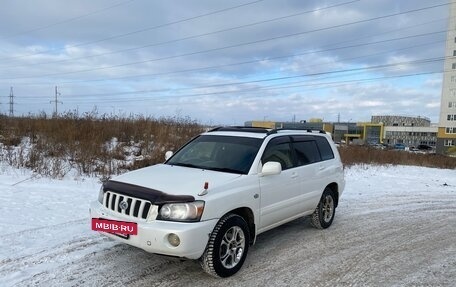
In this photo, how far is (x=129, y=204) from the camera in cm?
461

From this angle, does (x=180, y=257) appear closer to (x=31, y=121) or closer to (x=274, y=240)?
(x=274, y=240)

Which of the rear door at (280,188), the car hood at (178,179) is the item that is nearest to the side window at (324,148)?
the rear door at (280,188)

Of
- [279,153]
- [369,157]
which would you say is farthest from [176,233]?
[369,157]

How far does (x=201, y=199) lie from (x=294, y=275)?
156 centimetres

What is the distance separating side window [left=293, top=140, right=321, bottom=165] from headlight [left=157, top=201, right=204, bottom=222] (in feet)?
8.30

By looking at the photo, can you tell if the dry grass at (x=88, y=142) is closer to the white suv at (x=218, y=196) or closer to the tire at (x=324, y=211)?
the white suv at (x=218, y=196)

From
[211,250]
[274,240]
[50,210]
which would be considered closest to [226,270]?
[211,250]

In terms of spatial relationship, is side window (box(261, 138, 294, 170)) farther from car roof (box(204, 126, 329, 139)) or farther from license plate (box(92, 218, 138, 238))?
license plate (box(92, 218, 138, 238))

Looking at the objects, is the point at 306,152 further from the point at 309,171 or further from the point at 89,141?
the point at 89,141

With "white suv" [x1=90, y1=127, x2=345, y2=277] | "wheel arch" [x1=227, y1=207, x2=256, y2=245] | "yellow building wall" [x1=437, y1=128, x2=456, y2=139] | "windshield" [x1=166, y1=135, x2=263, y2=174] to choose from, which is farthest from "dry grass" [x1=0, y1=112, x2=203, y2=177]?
"yellow building wall" [x1=437, y1=128, x2=456, y2=139]

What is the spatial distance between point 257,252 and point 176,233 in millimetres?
1890

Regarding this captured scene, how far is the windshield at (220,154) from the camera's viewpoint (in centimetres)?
550

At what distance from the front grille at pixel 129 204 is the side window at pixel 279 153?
1862 millimetres

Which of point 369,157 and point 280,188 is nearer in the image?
→ point 280,188
